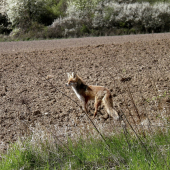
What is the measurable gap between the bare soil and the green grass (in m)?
0.32

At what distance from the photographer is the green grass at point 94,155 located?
295 cm

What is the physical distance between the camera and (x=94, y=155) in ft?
10.3

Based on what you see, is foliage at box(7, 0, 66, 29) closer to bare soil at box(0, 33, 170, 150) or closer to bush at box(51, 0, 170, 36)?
bush at box(51, 0, 170, 36)

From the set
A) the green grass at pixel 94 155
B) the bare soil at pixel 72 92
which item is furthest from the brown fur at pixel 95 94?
the green grass at pixel 94 155

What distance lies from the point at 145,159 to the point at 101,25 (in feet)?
57.8

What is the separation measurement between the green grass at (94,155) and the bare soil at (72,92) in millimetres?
317

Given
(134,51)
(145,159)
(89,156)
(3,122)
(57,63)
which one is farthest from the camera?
(134,51)

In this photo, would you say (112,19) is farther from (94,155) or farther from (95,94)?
(94,155)

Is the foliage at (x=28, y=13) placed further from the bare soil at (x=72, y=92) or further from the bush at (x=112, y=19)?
the bare soil at (x=72, y=92)

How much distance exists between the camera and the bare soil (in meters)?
4.37

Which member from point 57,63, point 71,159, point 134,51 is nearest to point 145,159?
point 71,159

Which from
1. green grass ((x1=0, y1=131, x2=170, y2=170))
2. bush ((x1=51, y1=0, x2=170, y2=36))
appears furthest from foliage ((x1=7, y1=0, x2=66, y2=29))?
green grass ((x1=0, y1=131, x2=170, y2=170))

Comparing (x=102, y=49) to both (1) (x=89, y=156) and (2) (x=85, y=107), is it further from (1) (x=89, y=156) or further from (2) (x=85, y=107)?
(1) (x=89, y=156)

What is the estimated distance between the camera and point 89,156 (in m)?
3.14
